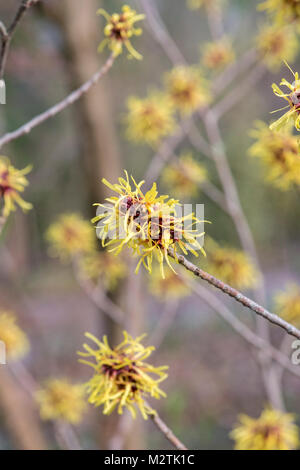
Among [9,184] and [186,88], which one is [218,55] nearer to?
[186,88]

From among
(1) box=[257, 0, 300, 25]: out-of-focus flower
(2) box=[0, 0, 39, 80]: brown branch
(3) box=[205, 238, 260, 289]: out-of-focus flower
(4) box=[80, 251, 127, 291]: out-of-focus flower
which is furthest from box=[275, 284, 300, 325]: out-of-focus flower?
(2) box=[0, 0, 39, 80]: brown branch

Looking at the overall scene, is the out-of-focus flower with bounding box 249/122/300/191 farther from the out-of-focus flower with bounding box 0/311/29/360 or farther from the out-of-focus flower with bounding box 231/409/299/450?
the out-of-focus flower with bounding box 0/311/29/360

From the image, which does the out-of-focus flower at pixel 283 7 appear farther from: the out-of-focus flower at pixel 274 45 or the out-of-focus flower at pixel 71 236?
the out-of-focus flower at pixel 71 236

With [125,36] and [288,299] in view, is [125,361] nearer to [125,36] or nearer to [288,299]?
[125,36]

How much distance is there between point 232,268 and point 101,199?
1.56 feet

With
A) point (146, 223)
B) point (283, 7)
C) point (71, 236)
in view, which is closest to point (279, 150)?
point (283, 7)

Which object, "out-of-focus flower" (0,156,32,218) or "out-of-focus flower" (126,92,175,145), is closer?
"out-of-focus flower" (0,156,32,218)

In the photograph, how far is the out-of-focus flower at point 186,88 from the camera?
39.7 inches

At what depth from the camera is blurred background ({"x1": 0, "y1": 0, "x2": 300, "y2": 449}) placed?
1.33 metres

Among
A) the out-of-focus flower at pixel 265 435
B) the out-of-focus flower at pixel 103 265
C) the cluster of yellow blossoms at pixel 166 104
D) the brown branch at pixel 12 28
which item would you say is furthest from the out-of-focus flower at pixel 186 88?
the out-of-focus flower at pixel 265 435

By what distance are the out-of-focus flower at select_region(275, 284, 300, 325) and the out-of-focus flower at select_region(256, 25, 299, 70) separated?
514mm

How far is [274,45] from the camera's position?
0.99m

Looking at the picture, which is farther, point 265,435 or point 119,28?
point 265,435
